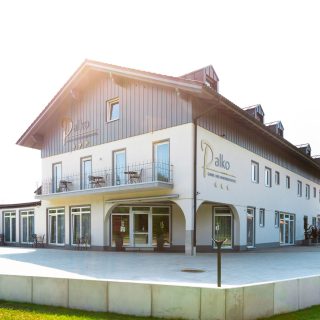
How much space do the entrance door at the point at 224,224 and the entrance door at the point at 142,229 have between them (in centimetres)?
336

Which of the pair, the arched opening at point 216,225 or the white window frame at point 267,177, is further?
the white window frame at point 267,177

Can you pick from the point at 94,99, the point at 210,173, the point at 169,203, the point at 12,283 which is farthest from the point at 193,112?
the point at 12,283

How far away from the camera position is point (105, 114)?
20469 millimetres

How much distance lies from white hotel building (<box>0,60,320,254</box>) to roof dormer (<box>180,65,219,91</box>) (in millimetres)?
68

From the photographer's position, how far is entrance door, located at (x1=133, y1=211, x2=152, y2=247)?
776 inches

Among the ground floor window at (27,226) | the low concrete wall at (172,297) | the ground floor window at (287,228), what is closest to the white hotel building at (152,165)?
the ground floor window at (27,226)

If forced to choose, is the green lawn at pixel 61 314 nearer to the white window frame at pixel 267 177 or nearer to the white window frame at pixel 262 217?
the white window frame at pixel 262 217

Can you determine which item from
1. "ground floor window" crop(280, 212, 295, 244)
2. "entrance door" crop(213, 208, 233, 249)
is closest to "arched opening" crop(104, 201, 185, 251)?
"entrance door" crop(213, 208, 233, 249)

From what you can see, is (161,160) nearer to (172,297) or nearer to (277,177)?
(277,177)

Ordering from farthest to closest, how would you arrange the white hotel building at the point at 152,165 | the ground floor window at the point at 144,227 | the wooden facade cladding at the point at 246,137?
1. the ground floor window at the point at 144,227
2. the wooden facade cladding at the point at 246,137
3. the white hotel building at the point at 152,165

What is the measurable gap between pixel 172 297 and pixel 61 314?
2038 millimetres

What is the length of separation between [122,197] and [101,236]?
8.46 feet

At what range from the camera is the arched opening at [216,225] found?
1980 cm

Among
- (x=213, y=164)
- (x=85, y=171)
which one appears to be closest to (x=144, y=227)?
(x=85, y=171)
